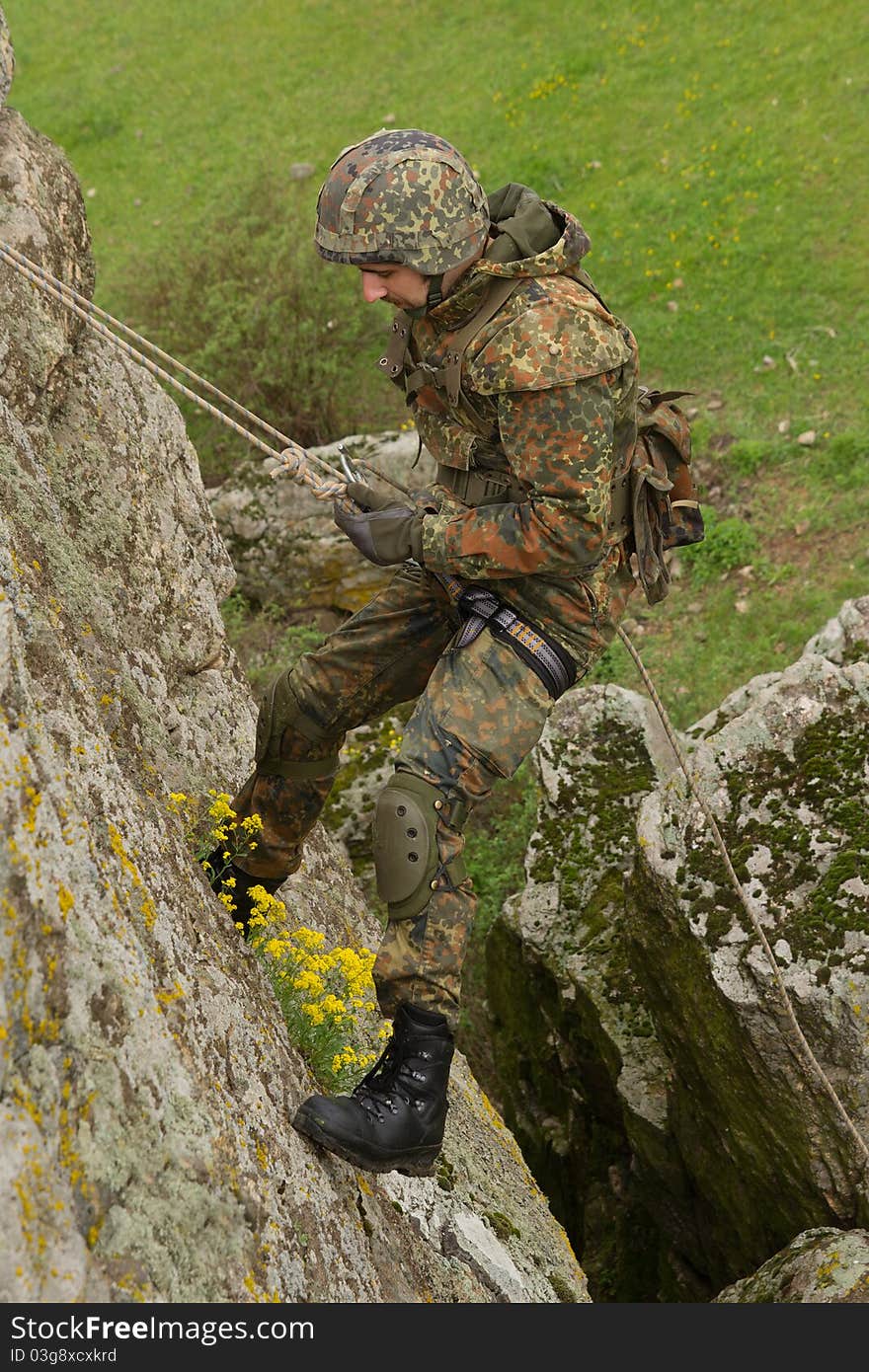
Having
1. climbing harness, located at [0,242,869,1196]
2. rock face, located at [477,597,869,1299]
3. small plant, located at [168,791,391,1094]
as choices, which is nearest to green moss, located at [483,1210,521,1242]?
small plant, located at [168,791,391,1094]

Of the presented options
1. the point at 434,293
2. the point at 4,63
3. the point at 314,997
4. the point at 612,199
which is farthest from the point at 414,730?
the point at 612,199

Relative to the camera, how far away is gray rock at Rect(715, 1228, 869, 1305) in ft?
13.8

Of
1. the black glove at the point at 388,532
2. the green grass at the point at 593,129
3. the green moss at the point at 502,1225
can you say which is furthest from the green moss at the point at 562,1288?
the green grass at the point at 593,129

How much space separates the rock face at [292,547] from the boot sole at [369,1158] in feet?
19.7

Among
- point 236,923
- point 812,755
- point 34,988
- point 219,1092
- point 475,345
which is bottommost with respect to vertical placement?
point 812,755

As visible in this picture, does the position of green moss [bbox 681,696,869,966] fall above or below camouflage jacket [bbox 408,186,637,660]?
below

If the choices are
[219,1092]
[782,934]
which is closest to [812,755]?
[782,934]

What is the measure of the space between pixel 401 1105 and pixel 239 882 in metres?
1.19

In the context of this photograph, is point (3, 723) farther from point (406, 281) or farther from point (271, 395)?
point (271, 395)

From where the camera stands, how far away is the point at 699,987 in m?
5.25

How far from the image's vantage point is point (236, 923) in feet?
14.2

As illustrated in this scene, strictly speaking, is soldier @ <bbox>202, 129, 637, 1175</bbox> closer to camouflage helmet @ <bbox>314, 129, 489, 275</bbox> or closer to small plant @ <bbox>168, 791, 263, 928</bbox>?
camouflage helmet @ <bbox>314, 129, 489, 275</bbox>

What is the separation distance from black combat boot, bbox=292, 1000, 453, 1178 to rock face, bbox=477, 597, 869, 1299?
1.56 m

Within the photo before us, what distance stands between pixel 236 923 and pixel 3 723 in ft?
5.15
